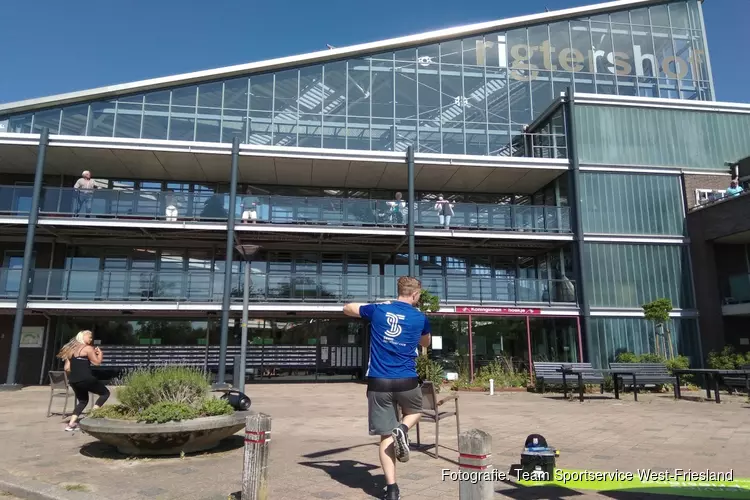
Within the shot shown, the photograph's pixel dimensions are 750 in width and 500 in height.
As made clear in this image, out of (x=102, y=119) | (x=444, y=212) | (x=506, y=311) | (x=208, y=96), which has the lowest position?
(x=506, y=311)

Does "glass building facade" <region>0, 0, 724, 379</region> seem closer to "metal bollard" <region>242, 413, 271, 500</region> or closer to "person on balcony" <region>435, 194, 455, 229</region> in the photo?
"person on balcony" <region>435, 194, 455, 229</region>

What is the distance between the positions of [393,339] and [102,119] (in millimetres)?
17834

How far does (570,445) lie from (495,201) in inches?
599

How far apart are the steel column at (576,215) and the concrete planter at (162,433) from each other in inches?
548

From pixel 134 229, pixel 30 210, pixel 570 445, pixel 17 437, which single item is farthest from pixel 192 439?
pixel 30 210

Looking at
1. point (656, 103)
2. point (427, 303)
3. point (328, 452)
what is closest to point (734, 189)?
point (656, 103)

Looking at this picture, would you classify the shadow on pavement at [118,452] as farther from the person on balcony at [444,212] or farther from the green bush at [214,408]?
the person on balcony at [444,212]

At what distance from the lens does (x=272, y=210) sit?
57.6ft

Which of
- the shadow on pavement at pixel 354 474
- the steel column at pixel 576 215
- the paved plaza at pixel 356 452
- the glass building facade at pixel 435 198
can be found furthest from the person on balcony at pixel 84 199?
the steel column at pixel 576 215

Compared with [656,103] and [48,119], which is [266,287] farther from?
[656,103]

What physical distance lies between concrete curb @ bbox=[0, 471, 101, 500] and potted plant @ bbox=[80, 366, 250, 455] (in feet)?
2.86

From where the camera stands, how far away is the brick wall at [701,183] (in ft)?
60.7

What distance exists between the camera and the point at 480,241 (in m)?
19.2

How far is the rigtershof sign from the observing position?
21222 mm
